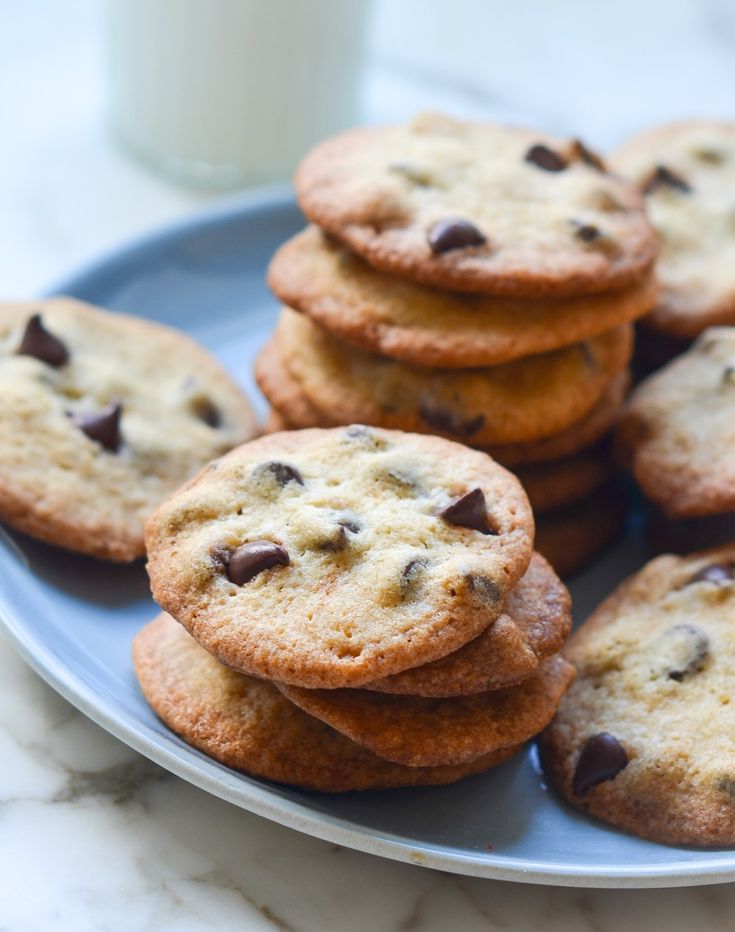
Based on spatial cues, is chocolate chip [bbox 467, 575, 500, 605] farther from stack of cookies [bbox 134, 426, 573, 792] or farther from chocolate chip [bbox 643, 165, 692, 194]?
chocolate chip [bbox 643, 165, 692, 194]

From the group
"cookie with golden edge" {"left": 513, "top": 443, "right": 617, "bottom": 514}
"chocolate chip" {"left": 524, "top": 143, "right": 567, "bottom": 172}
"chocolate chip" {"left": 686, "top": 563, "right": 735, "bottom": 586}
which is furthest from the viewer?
"chocolate chip" {"left": 524, "top": 143, "right": 567, "bottom": 172}

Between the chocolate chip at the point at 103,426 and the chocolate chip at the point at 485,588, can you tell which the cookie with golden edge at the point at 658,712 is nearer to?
the chocolate chip at the point at 485,588

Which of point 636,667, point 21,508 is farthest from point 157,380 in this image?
point 636,667

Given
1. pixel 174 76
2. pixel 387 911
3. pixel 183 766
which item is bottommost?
pixel 387 911

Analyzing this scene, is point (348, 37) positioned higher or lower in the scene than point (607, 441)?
higher

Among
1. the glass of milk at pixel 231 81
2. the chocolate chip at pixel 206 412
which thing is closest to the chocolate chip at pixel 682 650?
the chocolate chip at pixel 206 412

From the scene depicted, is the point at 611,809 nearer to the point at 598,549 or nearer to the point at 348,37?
the point at 598,549

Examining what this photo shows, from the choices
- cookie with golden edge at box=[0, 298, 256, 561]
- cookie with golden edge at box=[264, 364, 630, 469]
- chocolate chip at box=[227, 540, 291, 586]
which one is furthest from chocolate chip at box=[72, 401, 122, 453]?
chocolate chip at box=[227, 540, 291, 586]
